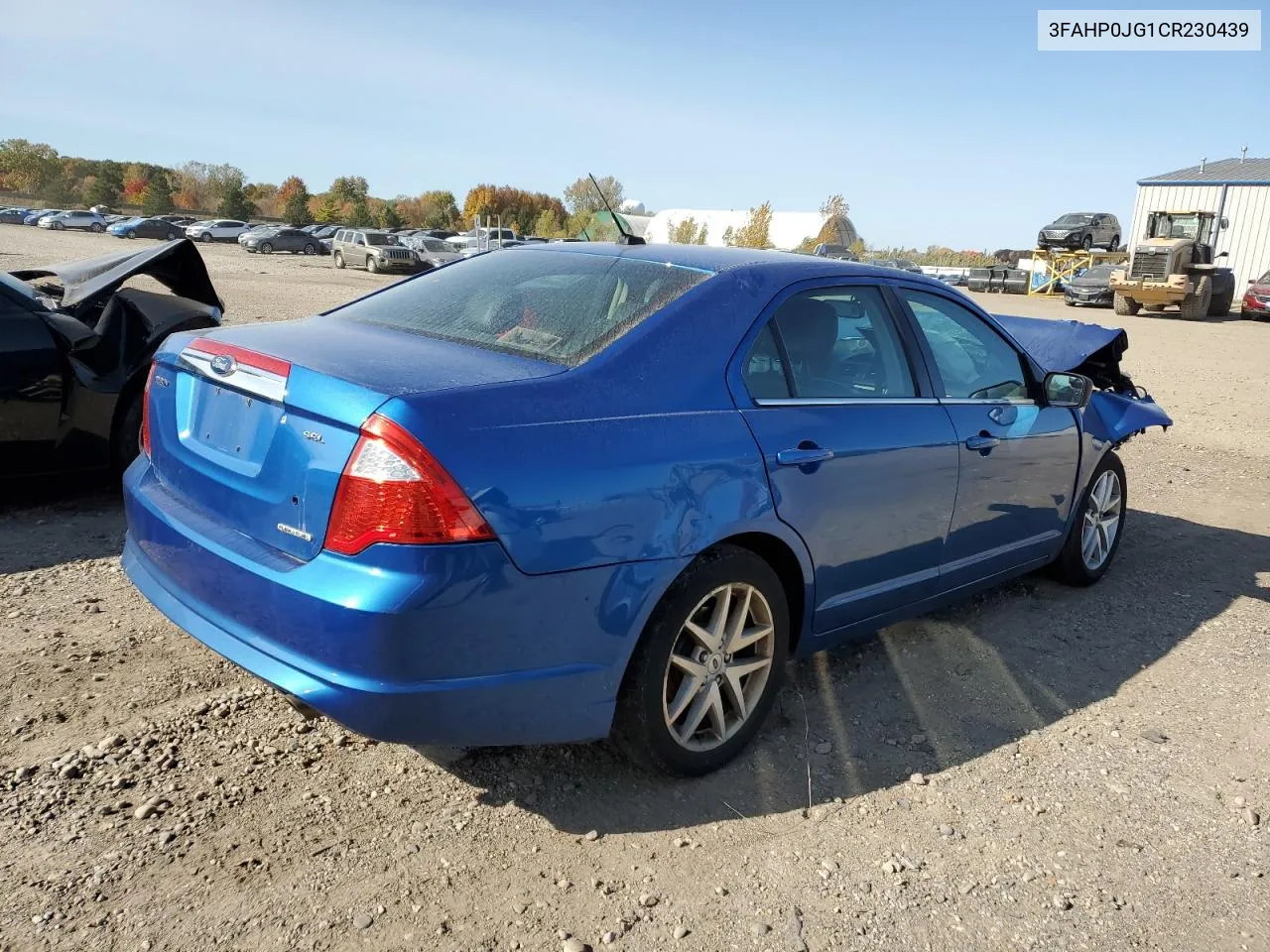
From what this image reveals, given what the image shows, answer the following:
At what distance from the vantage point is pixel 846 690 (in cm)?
369

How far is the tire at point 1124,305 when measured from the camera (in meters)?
29.0

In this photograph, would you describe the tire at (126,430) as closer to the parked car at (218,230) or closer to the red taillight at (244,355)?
the red taillight at (244,355)

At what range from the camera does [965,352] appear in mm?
4051

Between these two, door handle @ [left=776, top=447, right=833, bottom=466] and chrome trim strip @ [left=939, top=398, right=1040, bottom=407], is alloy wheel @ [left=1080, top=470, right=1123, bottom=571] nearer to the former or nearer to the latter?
chrome trim strip @ [left=939, top=398, right=1040, bottom=407]

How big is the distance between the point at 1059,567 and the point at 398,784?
3552 mm

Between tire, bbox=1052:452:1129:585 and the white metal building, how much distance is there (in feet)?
134

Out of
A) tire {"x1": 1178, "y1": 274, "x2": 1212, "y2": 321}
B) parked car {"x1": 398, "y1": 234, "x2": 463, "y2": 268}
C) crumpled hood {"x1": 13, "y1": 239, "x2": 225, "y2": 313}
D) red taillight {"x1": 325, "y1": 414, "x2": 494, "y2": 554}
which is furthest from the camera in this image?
parked car {"x1": 398, "y1": 234, "x2": 463, "y2": 268}

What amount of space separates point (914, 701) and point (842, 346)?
1359 millimetres

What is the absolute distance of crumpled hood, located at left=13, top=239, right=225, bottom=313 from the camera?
5301 mm

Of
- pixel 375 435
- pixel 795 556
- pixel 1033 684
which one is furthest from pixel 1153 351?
pixel 375 435

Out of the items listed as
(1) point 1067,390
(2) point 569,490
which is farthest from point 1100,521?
(2) point 569,490

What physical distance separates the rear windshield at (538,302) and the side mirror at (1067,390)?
2.07m

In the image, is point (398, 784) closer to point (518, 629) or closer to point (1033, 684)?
point (518, 629)

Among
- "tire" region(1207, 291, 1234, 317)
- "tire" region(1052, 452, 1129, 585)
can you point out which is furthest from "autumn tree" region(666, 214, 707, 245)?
"tire" region(1052, 452, 1129, 585)
